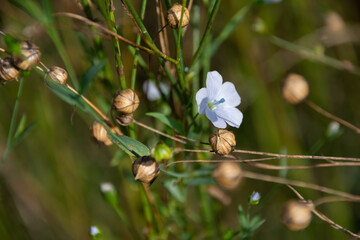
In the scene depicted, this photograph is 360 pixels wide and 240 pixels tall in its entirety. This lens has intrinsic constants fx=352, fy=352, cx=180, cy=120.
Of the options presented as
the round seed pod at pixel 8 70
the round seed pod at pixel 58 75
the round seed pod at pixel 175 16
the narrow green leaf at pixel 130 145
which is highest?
the round seed pod at pixel 175 16

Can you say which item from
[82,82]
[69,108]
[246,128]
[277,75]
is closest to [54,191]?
[69,108]

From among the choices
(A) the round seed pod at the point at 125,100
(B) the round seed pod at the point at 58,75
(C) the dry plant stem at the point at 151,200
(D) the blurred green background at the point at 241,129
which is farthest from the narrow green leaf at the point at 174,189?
(D) the blurred green background at the point at 241,129

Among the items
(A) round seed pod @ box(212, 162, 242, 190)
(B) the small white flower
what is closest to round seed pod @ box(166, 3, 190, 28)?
(B) the small white flower

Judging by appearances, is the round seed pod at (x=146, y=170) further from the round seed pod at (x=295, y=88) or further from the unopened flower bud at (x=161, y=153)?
the round seed pod at (x=295, y=88)

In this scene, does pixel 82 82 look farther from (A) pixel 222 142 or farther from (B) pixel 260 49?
(B) pixel 260 49

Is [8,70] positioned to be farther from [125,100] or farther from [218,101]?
[218,101]
